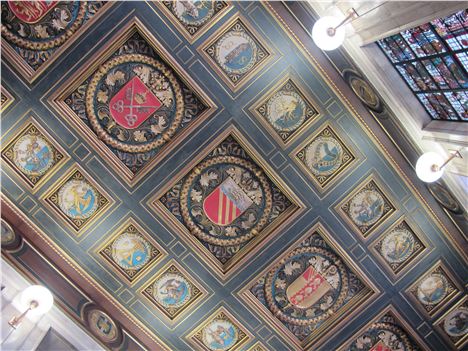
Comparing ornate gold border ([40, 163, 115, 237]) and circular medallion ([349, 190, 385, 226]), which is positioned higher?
ornate gold border ([40, 163, 115, 237])

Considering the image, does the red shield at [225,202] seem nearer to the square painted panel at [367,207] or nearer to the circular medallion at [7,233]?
the square painted panel at [367,207]

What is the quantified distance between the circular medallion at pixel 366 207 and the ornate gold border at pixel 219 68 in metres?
3.19

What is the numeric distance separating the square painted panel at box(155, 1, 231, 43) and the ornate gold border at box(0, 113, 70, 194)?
3124mm

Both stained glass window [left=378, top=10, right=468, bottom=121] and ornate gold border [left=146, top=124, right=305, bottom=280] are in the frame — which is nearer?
stained glass window [left=378, top=10, right=468, bottom=121]

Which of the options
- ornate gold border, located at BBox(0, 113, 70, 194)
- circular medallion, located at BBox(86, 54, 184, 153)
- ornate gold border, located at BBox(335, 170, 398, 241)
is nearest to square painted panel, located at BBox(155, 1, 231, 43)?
circular medallion, located at BBox(86, 54, 184, 153)

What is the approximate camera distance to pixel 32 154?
28.7 ft

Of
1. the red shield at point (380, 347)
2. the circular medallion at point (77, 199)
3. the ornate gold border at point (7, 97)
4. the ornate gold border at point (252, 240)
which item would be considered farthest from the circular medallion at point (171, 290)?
the ornate gold border at point (7, 97)

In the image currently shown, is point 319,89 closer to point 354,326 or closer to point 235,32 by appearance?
point 235,32

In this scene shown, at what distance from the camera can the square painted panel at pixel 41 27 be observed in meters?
8.24

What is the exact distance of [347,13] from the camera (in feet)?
26.2

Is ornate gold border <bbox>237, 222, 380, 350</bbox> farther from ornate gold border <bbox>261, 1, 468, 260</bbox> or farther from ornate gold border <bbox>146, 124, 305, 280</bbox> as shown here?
ornate gold border <bbox>261, 1, 468, 260</bbox>

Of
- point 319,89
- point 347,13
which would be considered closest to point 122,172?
point 319,89

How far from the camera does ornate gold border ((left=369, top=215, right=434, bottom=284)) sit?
31.2ft

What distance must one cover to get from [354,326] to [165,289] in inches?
158
